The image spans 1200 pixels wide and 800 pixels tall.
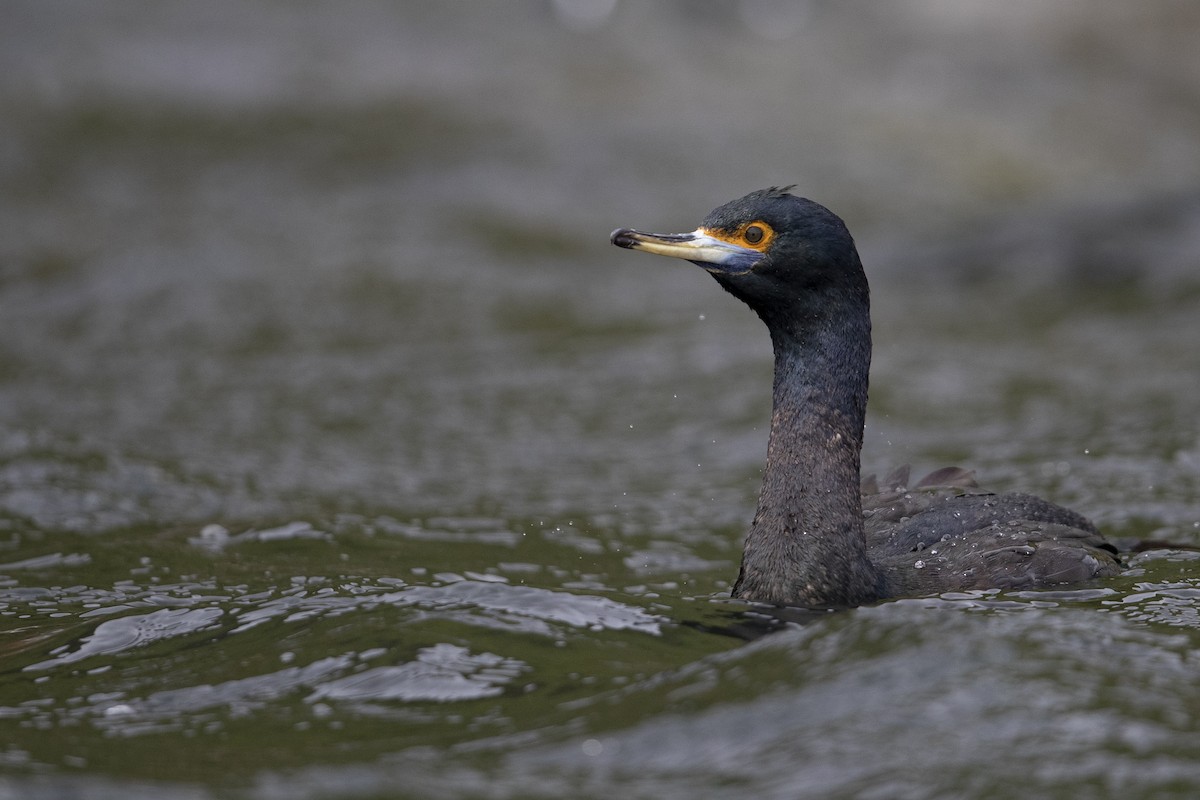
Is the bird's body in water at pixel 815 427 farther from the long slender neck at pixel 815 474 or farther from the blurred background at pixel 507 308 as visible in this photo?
the blurred background at pixel 507 308

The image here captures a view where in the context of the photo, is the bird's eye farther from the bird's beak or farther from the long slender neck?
the long slender neck

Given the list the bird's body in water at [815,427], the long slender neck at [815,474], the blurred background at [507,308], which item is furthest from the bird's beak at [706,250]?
the blurred background at [507,308]

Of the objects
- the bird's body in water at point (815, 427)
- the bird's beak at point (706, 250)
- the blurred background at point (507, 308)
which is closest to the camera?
the bird's body in water at point (815, 427)

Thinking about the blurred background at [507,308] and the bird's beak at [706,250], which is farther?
the blurred background at [507,308]

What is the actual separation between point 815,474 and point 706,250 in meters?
0.97

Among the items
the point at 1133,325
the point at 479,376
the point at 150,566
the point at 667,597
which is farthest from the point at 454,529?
the point at 1133,325

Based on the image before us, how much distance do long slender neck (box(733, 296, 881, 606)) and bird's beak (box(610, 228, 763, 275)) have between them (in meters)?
0.31

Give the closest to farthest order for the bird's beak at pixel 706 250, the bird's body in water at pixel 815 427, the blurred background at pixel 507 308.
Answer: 1. the bird's body in water at pixel 815 427
2. the bird's beak at pixel 706 250
3. the blurred background at pixel 507 308

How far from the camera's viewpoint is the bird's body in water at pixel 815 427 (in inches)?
233

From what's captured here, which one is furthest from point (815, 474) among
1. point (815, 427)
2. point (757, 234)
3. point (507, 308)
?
point (507, 308)

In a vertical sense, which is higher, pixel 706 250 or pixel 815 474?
pixel 706 250

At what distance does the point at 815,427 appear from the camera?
611 cm

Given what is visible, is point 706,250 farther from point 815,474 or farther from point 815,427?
point 815,474

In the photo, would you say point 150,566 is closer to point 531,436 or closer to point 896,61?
point 531,436
